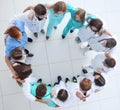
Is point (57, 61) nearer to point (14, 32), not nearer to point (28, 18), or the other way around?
point (28, 18)

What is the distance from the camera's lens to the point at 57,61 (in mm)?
3367

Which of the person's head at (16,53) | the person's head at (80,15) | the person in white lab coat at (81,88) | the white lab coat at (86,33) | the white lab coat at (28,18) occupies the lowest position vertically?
the person in white lab coat at (81,88)

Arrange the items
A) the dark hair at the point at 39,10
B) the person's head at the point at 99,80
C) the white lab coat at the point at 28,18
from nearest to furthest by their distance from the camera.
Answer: the dark hair at the point at 39,10 → the white lab coat at the point at 28,18 → the person's head at the point at 99,80

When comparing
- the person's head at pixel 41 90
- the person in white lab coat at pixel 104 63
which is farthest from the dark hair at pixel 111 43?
the person's head at pixel 41 90

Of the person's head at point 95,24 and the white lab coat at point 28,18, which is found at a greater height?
the white lab coat at point 28,18

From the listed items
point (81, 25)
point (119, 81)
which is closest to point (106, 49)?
point (81, 25)

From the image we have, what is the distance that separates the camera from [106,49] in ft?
9.40

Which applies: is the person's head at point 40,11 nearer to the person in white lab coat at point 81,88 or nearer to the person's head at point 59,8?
the person's head at point 59,8

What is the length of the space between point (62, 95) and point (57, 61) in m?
0.91

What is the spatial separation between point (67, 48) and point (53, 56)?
0.82ft

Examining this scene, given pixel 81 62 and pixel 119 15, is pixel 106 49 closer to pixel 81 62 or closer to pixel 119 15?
pixel 81 62

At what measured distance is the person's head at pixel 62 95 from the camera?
2540 millimetres

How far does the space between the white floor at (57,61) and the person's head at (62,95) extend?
751 millimetres

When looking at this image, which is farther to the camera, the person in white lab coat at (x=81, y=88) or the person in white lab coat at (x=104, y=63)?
the person in white lab coat at (x=104, y=63)
